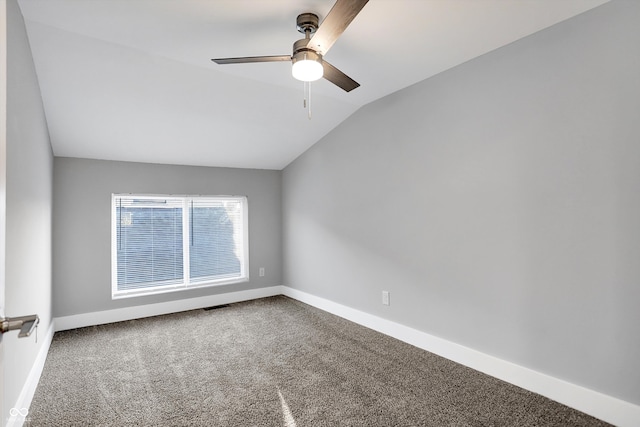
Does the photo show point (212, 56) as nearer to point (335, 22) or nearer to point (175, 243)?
point (335, 22)

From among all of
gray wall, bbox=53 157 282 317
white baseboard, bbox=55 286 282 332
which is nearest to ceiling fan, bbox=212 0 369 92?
gray wall, bbox=53 157 282 317

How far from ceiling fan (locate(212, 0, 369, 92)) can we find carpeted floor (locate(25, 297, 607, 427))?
6.64 ft

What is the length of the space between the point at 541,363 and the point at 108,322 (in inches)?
160

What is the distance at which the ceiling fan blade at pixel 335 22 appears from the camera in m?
1.53

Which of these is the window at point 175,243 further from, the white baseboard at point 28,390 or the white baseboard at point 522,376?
the white baseboard at point 522,376

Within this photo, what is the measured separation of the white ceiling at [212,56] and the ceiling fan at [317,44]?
11cm

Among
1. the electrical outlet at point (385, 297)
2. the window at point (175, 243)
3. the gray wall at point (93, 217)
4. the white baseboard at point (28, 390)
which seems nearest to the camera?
the white baseboard at point (28, 390)

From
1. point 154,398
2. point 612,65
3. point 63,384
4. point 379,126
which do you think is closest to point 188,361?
point 154,398

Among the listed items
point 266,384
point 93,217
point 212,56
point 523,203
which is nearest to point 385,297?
point 266,384

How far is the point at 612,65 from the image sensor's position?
196 centimetres

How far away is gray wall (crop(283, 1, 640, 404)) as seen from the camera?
194 centimetres

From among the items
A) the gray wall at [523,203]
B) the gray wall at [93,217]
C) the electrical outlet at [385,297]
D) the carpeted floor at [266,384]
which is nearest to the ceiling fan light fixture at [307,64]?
the gray wall at [523,203]

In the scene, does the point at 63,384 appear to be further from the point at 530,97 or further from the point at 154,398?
the point at 530,97

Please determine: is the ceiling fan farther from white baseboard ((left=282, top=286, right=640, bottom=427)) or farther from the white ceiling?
white baseboard ((left=282, top=286, right=640, bottom=427))
